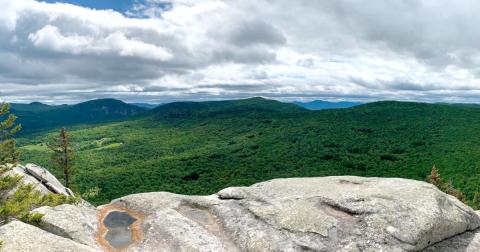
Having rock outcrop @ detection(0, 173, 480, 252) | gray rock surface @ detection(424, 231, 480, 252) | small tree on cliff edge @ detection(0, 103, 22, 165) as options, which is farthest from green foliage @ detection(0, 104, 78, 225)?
gray rock surface @ detection(424, 231, 480, 252)

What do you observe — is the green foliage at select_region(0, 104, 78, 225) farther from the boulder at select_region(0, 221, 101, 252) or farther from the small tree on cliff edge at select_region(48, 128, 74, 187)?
the small tree on cliff edge at select_region(48, 128, 74, 187)

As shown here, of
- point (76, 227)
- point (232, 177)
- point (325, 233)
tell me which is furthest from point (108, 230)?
point (232, 177)

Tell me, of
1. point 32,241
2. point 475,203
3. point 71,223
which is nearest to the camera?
point 32,241

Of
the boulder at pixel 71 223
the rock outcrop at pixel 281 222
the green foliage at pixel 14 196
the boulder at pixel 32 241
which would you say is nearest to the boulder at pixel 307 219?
the rock outcrop at pixel 281 222

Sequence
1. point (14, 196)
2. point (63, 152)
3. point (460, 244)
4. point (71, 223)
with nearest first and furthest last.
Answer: point (71, 223)
point (460, 244)
point (14, 196)
point (63, 152)

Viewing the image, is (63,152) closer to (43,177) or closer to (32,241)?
(43,177)

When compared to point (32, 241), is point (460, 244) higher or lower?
lower

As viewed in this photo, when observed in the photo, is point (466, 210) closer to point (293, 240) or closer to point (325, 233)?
point (325, 233)

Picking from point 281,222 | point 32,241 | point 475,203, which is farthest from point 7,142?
point 475,203
